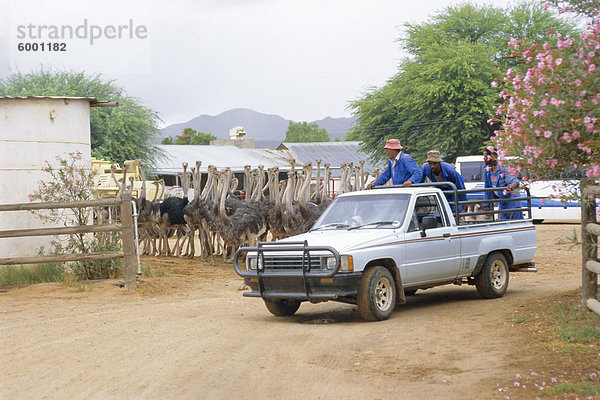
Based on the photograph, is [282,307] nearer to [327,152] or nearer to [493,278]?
[493,278]

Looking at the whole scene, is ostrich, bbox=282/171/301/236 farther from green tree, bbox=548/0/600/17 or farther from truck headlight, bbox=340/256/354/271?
green tree, bbox=548/0/600/17

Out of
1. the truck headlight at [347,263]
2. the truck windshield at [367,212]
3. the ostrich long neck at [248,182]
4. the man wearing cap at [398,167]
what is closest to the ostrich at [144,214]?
the ostrich long neck at [248,182]

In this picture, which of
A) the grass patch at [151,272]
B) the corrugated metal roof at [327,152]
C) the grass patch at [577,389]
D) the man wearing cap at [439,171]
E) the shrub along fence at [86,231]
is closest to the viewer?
the grass patch at [577,389]

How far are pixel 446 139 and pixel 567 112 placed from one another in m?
34.3

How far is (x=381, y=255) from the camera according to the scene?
9.93 metres

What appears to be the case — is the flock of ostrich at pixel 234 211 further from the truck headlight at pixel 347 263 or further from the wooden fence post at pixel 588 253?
the wooden fence post at pixel 588 253

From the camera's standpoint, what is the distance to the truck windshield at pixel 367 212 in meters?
10.8

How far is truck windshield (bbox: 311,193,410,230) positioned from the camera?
10.8 meters

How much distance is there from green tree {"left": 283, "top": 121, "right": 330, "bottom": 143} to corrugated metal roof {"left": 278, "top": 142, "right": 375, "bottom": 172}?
5470 cm

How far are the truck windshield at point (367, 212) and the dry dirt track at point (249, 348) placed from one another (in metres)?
1.25

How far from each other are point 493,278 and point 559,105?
6.28 metres

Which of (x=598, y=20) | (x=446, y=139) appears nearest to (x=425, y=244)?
(x=598, y=20)

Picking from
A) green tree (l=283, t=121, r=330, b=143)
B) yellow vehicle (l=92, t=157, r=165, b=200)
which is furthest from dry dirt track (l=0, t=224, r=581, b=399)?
green tree (l=283, t=121, r=330, b=143)

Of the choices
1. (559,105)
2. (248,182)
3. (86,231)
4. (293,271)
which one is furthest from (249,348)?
(248,182)
